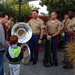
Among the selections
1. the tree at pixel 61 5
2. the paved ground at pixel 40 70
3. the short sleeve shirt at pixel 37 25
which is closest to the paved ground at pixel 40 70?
the paved ground at pixel 40 70

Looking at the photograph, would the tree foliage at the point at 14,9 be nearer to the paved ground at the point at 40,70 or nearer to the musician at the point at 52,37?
the musician at the point at 52,37

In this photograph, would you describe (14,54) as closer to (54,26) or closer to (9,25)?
(54,26)

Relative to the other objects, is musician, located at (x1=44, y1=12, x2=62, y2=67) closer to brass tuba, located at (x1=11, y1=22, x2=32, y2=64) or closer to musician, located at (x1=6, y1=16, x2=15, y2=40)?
brass tuba, located at (x1=11, y1=22, x2=32, y2=64)

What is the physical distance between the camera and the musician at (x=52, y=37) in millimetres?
7902

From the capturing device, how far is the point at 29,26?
26.8 ft

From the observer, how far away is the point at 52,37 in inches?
312

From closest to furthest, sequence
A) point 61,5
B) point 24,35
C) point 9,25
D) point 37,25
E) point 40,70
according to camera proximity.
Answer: point 40,70, point 37,25, point 24,35, point 61,5, point 9,25

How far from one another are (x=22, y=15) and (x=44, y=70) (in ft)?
12.9

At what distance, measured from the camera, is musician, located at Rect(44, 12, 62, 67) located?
7.90 meters

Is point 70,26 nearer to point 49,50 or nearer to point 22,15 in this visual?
point 49,50

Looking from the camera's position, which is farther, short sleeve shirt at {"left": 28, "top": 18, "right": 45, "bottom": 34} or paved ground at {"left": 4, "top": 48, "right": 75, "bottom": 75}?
short sleeve shirt at {"left": 28, "top": 18, "right": 45, "bottom": 34}

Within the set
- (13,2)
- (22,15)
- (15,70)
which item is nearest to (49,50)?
(15,70)

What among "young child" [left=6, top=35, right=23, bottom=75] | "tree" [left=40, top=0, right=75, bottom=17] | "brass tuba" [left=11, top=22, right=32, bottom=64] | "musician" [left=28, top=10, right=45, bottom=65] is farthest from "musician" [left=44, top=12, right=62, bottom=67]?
"tree" [left=40, top=0, right=75, bottom=17]

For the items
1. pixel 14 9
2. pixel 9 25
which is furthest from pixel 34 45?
pixel 14 9
